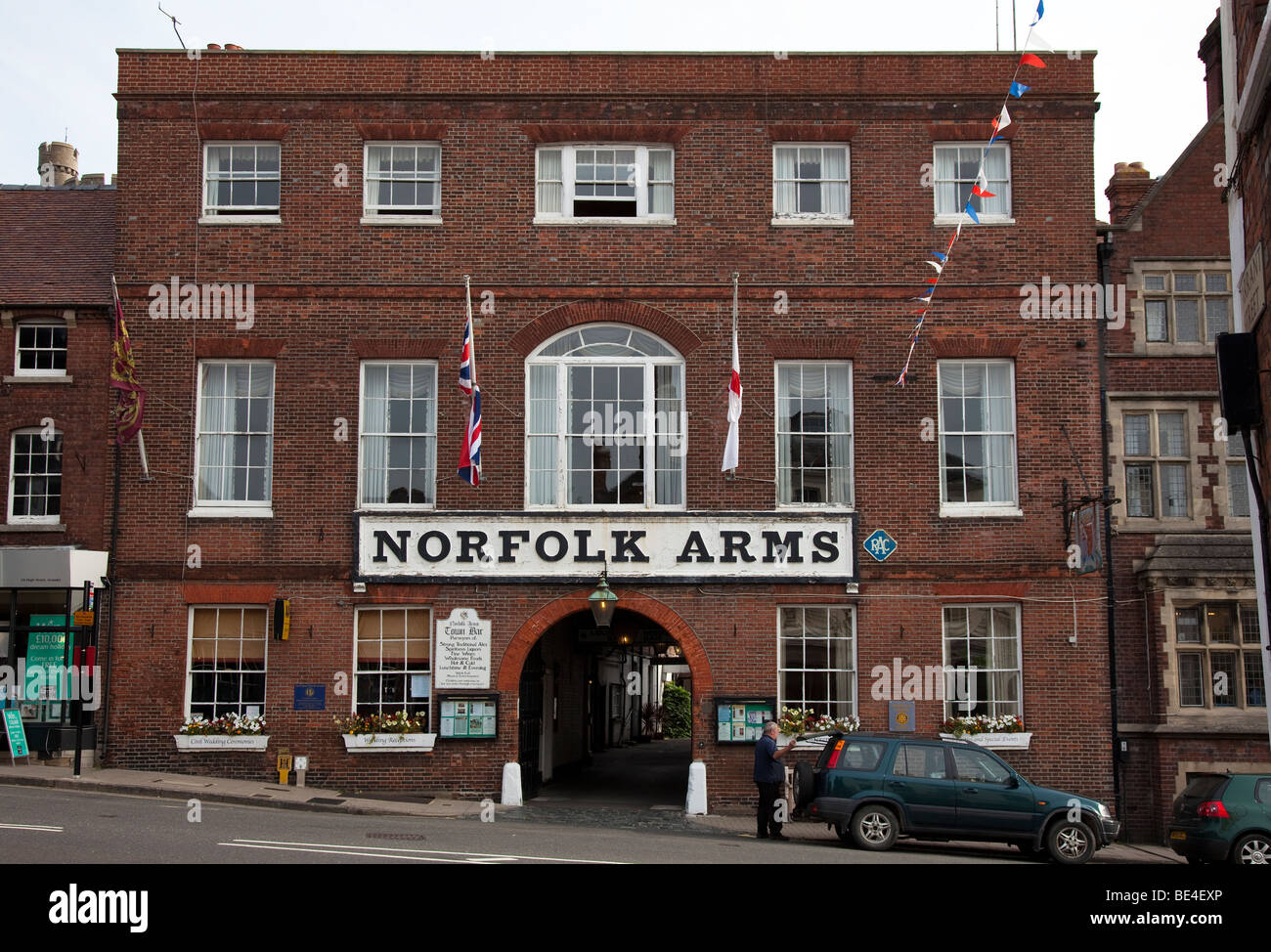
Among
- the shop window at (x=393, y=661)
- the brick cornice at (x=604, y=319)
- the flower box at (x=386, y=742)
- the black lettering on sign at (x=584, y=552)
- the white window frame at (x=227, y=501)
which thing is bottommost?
the flower box at (x=386, y=742)

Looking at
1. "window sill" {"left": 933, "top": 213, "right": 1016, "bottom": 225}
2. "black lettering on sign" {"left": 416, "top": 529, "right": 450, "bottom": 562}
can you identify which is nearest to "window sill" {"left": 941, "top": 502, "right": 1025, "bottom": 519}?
"window sill" {"left": 933, "top": 213, "right": 1016, "bottom": 225}

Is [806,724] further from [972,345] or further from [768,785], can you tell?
[972,345]

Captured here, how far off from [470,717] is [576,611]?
7.67 feet

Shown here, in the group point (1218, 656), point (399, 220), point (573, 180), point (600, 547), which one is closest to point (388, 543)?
point (600, 547)

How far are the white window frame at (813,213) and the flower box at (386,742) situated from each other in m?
10.0

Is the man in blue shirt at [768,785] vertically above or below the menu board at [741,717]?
below

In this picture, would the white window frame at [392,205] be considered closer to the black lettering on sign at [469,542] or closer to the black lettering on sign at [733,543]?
the black lettering on sign at [469,542]

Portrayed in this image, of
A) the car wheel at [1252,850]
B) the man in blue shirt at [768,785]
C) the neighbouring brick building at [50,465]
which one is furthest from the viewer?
the neighbouring brick building at [50,465]

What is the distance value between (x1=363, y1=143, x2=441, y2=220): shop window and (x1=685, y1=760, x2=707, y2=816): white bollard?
990cm

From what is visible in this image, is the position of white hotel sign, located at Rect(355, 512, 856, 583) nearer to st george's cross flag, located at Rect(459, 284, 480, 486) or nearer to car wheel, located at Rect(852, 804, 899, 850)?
st george's cross flag, located at Rect(459, 284, 480, 486)

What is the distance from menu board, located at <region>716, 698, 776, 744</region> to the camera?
2083cm

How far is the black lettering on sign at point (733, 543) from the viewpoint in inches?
834

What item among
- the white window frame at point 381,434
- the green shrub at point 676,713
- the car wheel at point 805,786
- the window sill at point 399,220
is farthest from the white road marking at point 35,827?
the green shrub at point 676,713

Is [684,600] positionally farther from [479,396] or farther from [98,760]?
[98,760]
